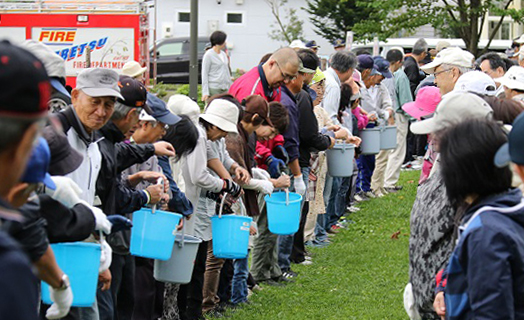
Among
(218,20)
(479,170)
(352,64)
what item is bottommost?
(218,20)

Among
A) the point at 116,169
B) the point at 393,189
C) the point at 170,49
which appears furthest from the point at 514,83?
the point at 170,49

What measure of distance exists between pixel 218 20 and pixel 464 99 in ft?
128

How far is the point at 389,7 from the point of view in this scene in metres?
23.6

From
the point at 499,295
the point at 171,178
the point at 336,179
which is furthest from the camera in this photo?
the point at 336,179

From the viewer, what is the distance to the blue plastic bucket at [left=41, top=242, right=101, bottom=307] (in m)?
4.30

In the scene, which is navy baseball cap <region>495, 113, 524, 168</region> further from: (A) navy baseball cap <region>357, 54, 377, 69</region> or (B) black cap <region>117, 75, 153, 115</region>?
(A) navy baseball cap <region>357, 54, 377, 69</region>

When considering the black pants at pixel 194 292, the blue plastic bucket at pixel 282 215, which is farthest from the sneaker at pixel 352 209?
the black pants at pixel 194 292

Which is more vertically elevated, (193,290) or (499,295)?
(499,295)

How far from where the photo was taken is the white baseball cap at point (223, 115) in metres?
6.96

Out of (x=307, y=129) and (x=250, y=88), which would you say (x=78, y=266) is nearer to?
(x=250, y=88)

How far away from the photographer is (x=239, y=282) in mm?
8117

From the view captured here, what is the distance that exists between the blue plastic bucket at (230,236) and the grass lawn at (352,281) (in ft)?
3.17

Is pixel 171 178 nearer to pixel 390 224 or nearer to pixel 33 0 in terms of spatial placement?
pixel 390 224

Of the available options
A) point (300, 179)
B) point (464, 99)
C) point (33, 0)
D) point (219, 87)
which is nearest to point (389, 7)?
point (219, 87)
